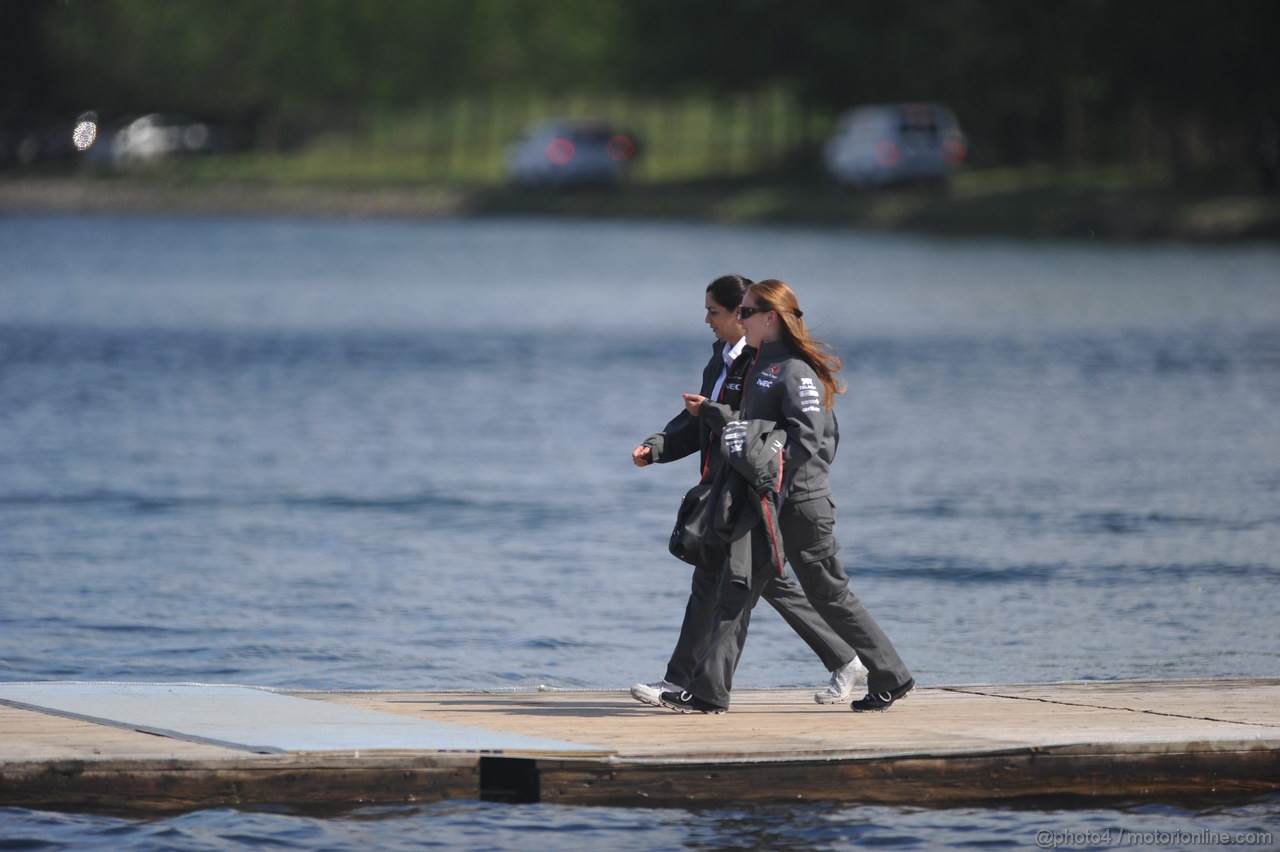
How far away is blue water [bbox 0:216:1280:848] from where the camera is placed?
12.0 meters

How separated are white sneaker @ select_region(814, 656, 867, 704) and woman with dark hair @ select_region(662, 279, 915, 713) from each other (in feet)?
0.66

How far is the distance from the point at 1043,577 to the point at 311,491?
7.31 m

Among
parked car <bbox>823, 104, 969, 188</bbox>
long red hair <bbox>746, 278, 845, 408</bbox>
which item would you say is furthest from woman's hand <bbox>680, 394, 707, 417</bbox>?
parked car <bbox>823, 104, 969, 188</bbox>

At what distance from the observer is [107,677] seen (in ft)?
38.9

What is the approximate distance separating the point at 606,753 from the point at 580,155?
58.9 metres

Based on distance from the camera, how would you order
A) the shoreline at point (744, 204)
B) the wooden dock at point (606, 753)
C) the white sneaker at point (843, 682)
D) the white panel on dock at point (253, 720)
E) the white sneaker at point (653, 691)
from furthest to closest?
the shoreline at point (744, 204) → the white sneaker at point (843, 682) → the white sneaker at point (653, 691) → the white panel on dock at point (253, 720) → the wooden dock at point (606, 753)

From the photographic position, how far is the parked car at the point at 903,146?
56938mm

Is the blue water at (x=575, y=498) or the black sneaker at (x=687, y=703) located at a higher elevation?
the blue water at (x=575, y=498)

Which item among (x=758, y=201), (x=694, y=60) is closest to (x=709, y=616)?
(x=758, y=201)

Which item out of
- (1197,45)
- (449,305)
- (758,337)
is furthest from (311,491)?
(1197,45)

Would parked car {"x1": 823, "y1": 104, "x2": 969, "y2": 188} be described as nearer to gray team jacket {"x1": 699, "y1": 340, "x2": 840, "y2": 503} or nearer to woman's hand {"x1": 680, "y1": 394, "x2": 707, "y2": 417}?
gray team jacket {"x1": 699, "y1": 340, "x2": 840, "y2": 503}

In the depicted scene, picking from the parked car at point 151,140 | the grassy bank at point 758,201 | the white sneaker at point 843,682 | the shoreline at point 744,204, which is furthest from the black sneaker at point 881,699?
the parked car at point 151,140

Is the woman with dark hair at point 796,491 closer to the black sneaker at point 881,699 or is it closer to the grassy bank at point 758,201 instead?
the black sneaker at point 881,699

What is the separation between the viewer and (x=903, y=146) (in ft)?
188
